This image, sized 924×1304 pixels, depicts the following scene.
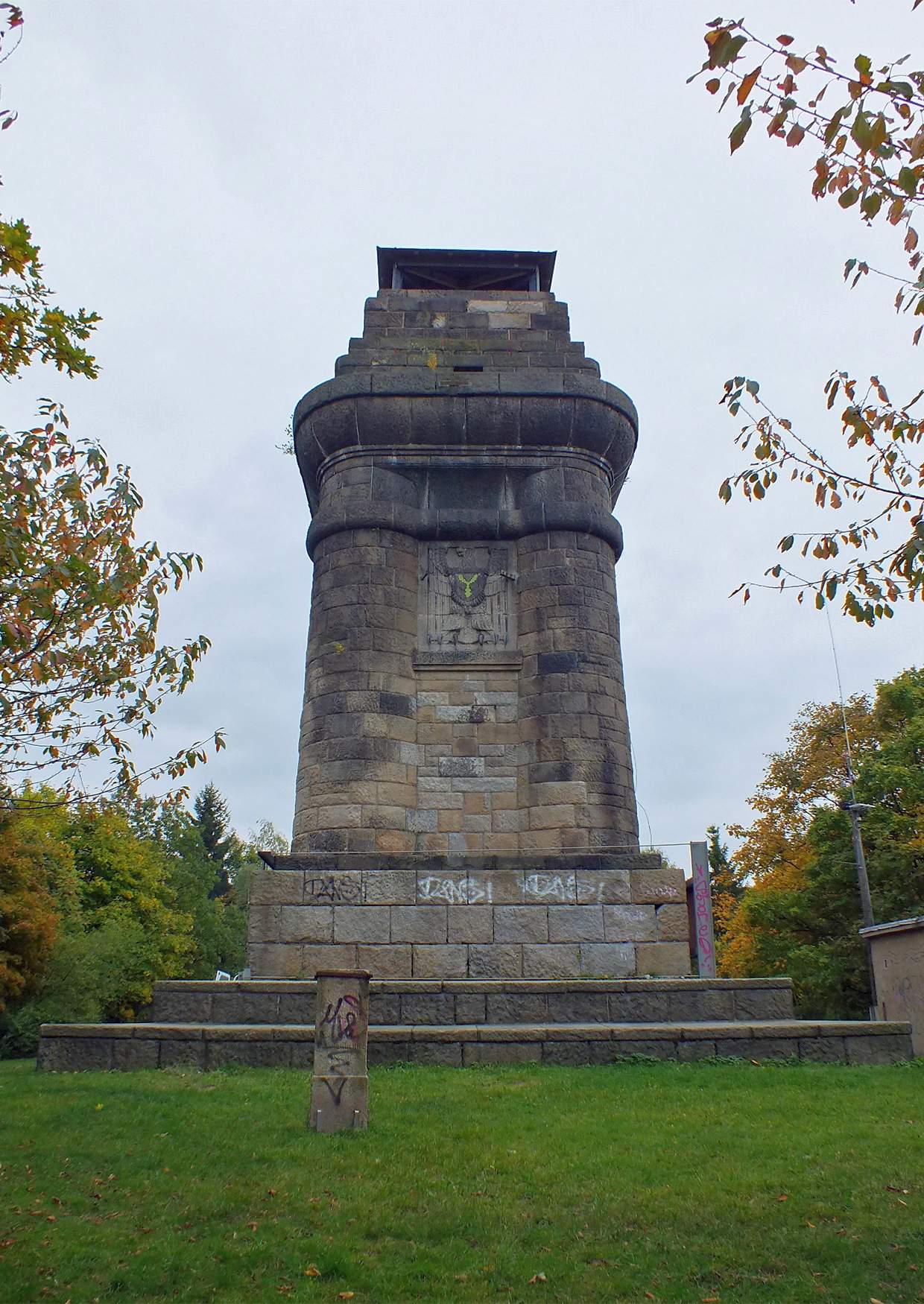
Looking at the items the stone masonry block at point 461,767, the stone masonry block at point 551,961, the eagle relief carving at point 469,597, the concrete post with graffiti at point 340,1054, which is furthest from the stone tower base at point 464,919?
the concrete post with graffiti at point 340,1054

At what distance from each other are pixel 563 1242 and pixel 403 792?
7684 mm

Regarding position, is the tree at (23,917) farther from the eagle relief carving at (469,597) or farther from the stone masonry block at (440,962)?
the stone masonry block at (440,962)

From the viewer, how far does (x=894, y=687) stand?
26.9 meters

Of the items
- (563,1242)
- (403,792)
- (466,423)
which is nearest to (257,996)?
(403,792)

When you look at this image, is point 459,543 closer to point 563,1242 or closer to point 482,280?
point 482,280

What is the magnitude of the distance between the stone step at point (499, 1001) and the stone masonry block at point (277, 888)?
104 cm

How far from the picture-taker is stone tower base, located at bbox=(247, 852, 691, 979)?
11219 mm

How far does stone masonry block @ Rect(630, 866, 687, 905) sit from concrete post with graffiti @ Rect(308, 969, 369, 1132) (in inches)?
185

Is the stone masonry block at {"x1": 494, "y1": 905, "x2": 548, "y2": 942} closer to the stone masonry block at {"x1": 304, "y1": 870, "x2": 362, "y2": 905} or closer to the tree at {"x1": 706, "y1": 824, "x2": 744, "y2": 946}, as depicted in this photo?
the stone masonry block at {"x1": 304, "y1": 870, "x2": 362, "y2": 905}

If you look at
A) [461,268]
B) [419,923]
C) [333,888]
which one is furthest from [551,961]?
[461,268]

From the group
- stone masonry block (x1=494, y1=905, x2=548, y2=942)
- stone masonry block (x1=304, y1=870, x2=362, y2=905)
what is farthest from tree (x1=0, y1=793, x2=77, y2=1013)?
stone masonry block (x1=494, y1=905, x2=548, y2=942)

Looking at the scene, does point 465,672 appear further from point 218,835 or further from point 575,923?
point 218,835

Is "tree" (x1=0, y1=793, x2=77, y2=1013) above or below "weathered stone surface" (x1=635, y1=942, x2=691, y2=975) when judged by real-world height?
above

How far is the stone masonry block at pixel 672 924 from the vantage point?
448 inches
